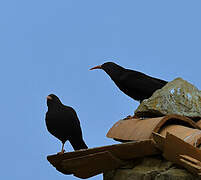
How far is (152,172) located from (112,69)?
122 inches

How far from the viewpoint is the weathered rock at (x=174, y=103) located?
3766 mm

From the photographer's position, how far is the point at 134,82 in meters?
5.50

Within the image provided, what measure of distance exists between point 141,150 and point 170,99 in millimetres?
755

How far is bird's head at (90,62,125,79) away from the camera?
6.00 meters

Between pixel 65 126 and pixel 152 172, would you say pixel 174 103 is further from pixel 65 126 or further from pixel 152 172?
pixel 65 126

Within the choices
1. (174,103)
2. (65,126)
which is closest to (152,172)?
(174,103)

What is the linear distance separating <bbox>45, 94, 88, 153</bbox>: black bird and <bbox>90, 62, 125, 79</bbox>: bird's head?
2.26 feet

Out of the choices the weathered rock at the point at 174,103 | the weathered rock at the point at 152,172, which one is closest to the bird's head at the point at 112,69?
the weathered rock at the point at 174,103

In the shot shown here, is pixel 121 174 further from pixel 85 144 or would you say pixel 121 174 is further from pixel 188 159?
pixel 85 144

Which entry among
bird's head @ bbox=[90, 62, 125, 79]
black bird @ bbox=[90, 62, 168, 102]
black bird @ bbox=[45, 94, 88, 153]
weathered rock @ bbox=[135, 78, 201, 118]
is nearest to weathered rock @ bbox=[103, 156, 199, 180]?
weathered rock @ bbox=[135, 78, 201, 118]

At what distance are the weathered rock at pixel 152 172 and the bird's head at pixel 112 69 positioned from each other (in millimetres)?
2662

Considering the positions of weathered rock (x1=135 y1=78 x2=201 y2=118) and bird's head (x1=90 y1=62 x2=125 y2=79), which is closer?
weathered rock (x1=135 y1=78 x2=201 y2=118)

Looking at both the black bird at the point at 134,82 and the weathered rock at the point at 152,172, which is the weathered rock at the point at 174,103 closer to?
the weathered rock at the point at 152,172

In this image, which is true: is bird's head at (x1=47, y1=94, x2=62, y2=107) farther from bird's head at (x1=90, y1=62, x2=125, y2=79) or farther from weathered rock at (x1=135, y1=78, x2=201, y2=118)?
weathered rock at (x1=135, y1=78, x2=201, y2=118)
